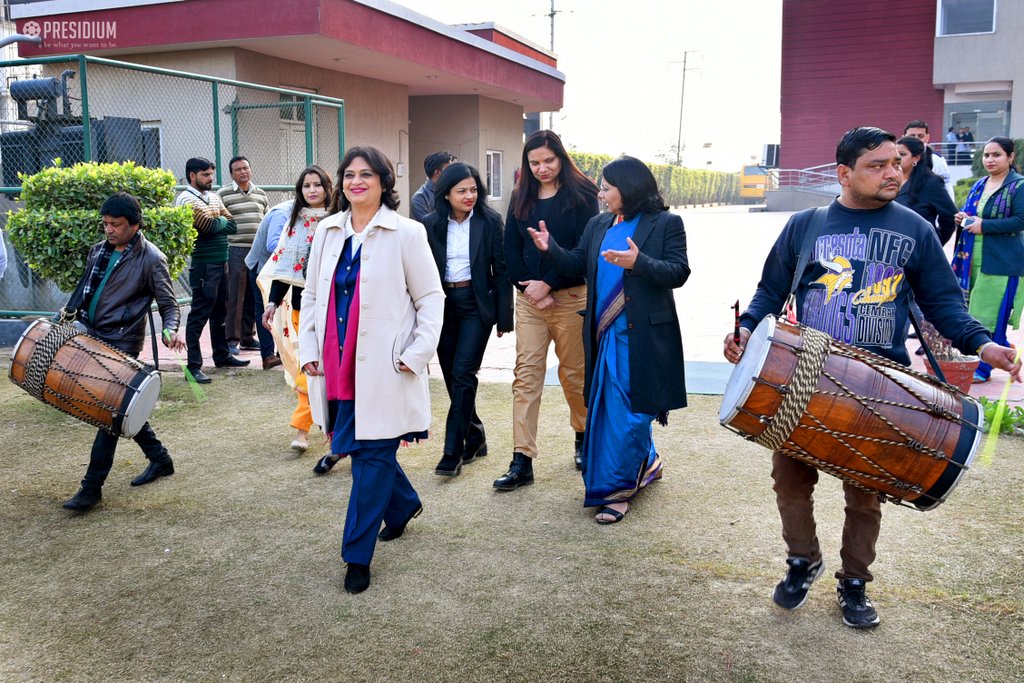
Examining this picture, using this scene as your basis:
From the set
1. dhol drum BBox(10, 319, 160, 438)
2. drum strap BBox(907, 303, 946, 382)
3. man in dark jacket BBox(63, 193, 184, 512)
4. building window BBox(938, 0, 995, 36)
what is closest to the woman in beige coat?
dhol drum BBox(10, 319, 160, 438)

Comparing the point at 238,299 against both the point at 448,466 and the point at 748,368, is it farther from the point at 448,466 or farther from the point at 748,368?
the point at 748,368

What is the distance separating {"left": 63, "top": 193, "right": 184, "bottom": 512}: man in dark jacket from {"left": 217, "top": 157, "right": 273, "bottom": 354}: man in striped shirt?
366 centimetres

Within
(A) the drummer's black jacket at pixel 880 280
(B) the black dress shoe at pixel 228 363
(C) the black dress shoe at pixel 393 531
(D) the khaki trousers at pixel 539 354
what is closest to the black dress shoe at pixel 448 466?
(D) the khaki trousers at pixel 539 354

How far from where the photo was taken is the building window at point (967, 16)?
30.6 m

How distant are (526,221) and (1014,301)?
434cm

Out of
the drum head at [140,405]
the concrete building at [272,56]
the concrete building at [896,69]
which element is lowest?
the drum head at [140,405]

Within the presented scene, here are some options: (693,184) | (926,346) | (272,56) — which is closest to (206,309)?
(926,346)

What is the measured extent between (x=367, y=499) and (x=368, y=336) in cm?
67

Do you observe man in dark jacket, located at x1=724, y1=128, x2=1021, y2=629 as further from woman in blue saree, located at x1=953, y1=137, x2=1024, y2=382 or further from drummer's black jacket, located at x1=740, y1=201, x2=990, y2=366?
woman in blue saree, located at x1=953, y1=137, x2=1024, y2=382

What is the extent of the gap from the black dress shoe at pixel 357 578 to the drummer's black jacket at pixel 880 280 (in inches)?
78.7

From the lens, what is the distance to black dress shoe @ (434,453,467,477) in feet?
17.5

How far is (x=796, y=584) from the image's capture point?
11.8ft

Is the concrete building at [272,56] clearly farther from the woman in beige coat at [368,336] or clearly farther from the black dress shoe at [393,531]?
the black dress shoe at [393,531]

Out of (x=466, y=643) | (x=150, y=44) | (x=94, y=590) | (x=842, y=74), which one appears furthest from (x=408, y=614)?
(x=842, y=74)
